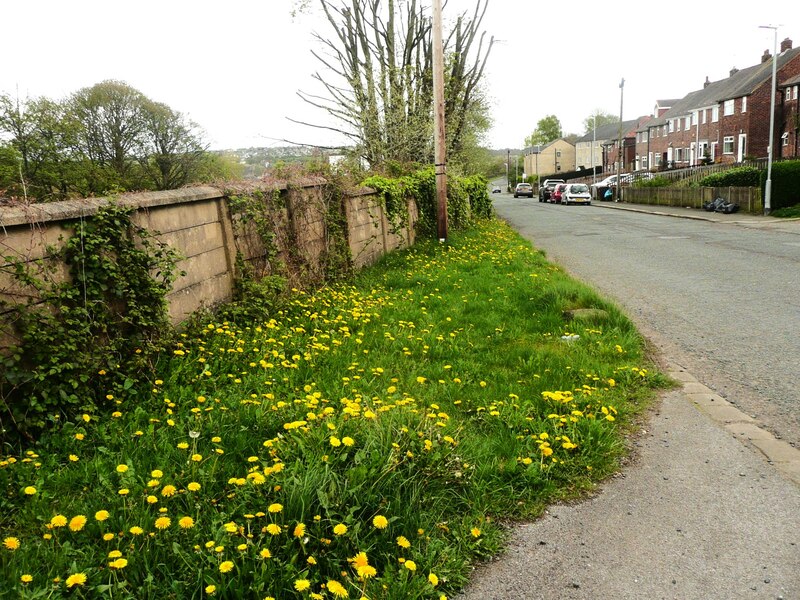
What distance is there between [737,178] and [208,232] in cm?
3417

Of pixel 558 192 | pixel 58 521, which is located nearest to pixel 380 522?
pixel 58 521

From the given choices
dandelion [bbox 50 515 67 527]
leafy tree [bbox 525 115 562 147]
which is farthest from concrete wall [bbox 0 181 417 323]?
leafy tree [bbox 525 115 562 147]

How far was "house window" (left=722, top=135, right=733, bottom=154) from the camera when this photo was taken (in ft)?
182

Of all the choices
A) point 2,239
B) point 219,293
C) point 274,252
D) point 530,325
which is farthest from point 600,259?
point 2,239

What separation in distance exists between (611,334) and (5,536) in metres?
5.52

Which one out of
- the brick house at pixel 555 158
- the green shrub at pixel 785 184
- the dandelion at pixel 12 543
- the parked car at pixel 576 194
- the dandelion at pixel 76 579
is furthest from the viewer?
the brick house at pixel 555 158

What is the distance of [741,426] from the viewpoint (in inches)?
177

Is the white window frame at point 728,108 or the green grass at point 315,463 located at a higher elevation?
the white window frame at point 728,108

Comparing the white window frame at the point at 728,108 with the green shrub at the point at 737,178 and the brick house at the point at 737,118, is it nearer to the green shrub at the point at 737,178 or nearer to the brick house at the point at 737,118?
the brick house at the point at 737,118

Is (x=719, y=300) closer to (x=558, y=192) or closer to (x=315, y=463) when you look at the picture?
(x=315, y=463)

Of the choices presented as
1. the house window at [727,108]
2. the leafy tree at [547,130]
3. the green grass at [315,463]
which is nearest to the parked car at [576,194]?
the house window at [727,108]

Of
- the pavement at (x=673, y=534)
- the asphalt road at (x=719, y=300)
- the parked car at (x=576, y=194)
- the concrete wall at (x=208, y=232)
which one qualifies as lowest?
the parked car at (x=576, y=194)

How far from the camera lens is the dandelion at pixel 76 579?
2.31 meters

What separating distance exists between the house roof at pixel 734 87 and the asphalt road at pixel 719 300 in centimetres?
3872
